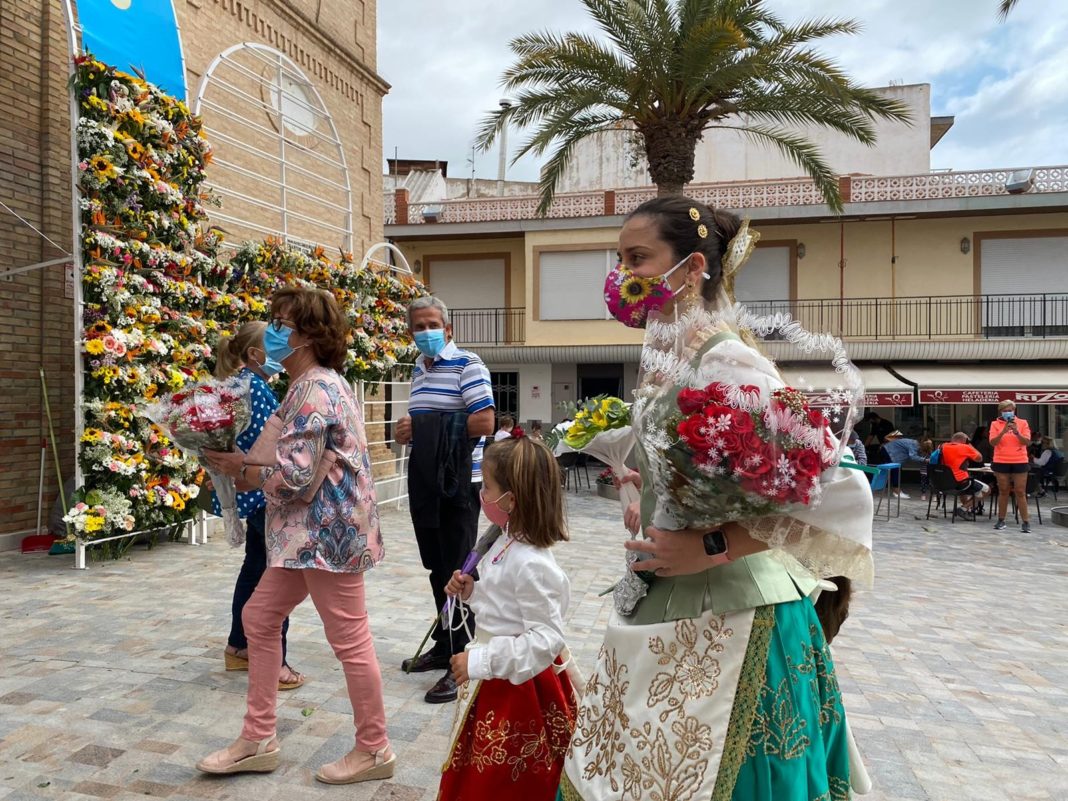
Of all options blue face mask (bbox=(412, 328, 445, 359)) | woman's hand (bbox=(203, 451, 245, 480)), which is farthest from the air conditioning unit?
woman's hand (bbox=(203, 451, 245, 480))

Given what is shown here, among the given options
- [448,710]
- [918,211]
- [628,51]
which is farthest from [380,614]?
[918,211]

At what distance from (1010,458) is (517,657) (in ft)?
39.4

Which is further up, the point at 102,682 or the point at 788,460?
the point at 788,460

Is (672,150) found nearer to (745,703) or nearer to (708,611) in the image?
(708,611)

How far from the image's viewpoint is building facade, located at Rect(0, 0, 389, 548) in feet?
24.8

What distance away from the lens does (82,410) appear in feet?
21.7

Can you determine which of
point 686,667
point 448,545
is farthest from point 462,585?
point 448,545

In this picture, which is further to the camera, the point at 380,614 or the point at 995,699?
the point at 380,614

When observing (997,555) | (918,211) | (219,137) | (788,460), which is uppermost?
(918,211)

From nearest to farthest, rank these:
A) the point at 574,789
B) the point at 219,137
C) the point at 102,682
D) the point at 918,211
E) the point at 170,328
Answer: the point at 574,789
the point at 102,682
the point at 170,328
the point at 219,137
the point at 918,211

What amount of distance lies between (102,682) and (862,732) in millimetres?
3767

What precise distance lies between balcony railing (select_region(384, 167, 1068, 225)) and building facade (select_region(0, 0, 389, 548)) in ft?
25.8

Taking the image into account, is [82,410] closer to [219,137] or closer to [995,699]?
[219,137]

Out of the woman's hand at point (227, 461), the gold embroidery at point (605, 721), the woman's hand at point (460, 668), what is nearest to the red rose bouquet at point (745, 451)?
the gold embroidery at point (605, 721)
